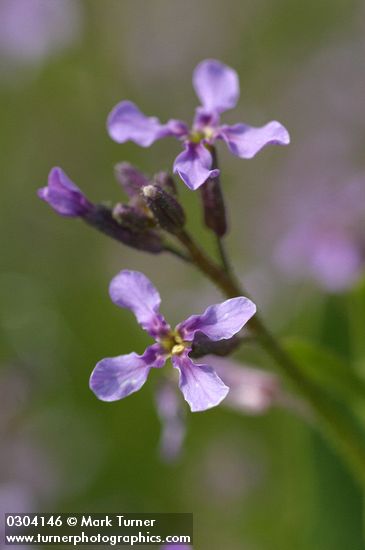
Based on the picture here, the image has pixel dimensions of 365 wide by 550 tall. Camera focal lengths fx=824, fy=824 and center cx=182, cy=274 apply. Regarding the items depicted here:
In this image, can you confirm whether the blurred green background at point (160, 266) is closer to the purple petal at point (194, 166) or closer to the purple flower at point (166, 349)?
the purple flower at point (166, 349)

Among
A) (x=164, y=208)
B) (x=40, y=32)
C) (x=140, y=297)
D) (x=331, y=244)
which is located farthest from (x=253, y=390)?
(x=40, y=32)

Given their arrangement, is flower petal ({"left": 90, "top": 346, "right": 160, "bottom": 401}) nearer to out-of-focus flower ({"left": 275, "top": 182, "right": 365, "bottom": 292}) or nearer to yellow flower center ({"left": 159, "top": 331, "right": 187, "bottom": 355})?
yellow flower center ({"left": 159, "top": 331, "right": 187, "bottom": 355})

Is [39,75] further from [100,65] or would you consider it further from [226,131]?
[226,131]

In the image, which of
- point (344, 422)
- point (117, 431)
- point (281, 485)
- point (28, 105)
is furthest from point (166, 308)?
point (344, 422)

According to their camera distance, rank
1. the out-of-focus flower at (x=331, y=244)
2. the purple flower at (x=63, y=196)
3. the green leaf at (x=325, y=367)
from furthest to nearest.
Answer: the out-of-focus flower at (x=331, y=244) → the green leaf at (x=325, y=367) → the purple flower at (x=63, y=196)

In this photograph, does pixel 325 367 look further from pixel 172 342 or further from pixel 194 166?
pixel 194 166

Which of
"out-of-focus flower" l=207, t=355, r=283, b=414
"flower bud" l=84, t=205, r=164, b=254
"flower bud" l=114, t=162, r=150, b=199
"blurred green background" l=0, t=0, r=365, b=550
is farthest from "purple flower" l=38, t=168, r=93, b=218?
"blurred green background" l=0, t=0, r=365, b=550

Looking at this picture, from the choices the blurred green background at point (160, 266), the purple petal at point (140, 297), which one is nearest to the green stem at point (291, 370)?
the purple petal at point (140, 297)
